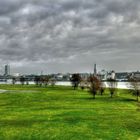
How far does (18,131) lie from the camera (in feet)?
180

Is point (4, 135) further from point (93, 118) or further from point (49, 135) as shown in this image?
point (93, 118)

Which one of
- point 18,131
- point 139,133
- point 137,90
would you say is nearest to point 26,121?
point 18,131

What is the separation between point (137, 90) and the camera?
129m

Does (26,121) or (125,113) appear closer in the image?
(26,121)

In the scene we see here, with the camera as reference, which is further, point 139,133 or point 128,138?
point 139,133

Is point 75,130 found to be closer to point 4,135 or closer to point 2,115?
point 4,135

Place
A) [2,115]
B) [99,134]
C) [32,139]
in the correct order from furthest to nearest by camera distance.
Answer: [2,115] < [99,134] < [32,139]

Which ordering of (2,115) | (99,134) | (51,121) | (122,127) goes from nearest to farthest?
(99,134) → (122,127) → (51,121) → (2,115)

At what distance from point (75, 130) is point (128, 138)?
9.41 m

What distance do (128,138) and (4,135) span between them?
18.1 metres

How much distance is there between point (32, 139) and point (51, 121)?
16351 millimetres

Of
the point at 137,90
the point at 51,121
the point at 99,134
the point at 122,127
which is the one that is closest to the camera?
the point at 99,134

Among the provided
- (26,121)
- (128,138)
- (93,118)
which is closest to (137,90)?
(93,118)

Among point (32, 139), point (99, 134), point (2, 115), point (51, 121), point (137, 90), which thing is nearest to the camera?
point (32, 139)
